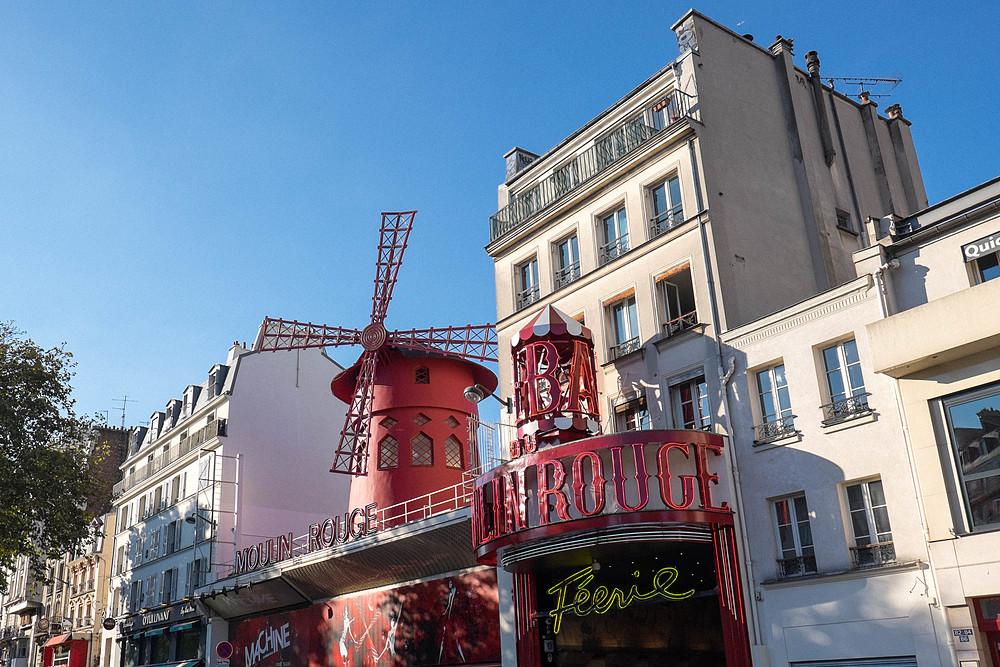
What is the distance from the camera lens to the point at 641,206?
1669cm

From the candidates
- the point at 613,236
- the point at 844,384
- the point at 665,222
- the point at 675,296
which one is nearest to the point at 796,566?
the point at 844,384

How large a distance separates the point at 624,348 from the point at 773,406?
10.7 ft

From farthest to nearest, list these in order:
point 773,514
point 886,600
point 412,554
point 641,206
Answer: point 412,554
point 641,206
point 773,514
point 886,600

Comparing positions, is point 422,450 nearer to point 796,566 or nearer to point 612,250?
point 612,250

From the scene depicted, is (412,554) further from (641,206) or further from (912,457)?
(912,457)

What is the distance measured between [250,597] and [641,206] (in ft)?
54.4

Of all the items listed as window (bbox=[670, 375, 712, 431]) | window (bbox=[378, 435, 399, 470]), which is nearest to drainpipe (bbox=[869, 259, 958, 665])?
window (bbox=[670, 375, 712, 431])

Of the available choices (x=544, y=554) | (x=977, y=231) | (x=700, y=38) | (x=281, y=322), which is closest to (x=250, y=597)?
(x=281, y=322)

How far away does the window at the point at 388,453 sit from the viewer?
24156 millimetres

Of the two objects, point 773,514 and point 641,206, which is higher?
point 641,206

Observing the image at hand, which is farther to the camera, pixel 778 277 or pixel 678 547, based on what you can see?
pixel 778 277

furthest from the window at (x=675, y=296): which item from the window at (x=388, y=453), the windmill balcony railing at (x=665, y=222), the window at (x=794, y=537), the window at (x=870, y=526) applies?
the window at (x=388, y=453)

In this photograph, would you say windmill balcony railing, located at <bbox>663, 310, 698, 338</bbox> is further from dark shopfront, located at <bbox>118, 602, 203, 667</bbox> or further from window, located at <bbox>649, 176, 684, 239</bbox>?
dark shopfront, located at <bbox>118, 602, 203, 667</bbox>

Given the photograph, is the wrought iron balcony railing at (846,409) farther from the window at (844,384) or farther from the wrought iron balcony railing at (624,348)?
the wrought iron balcony railing at (624,348)
